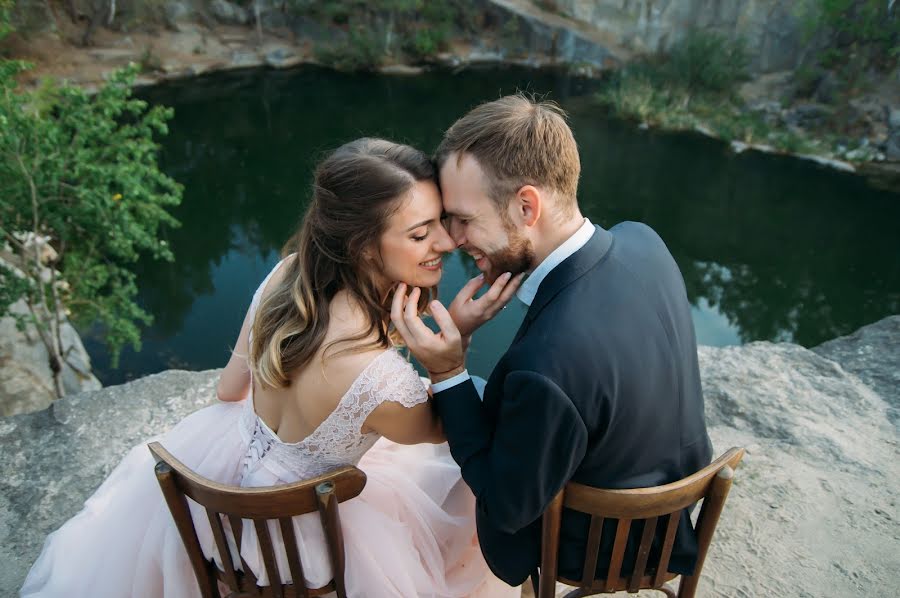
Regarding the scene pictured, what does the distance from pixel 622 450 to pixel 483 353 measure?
4.59 meters

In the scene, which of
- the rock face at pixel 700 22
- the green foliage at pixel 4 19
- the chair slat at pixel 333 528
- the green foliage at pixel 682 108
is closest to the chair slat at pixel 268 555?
the chair slat at pixel 333 528

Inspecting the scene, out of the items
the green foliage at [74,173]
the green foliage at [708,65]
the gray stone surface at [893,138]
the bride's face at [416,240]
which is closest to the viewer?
the bride's face at [416,240]

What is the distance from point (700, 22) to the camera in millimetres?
18266

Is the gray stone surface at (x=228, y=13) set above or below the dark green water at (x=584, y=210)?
above

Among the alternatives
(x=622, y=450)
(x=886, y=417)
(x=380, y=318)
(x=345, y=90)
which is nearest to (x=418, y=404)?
(x=380, y=318)

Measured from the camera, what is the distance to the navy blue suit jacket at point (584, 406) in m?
1.32

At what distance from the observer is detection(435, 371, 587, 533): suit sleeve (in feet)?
4.28

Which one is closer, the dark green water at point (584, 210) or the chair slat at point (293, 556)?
the chair slat at point (293, 556)

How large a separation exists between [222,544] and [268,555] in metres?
0.11

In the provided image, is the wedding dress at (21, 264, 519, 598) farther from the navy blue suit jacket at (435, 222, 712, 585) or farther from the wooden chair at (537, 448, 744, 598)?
the wooden chair at (537, 448, 744, 598)

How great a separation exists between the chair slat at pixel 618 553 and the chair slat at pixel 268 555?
74 centimetres

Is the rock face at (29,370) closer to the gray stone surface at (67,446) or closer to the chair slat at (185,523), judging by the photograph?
the gray stone surface at (67,446)

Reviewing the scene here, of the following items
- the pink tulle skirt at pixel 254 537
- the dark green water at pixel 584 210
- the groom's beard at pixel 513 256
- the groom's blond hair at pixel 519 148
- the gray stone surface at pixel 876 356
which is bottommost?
the dark green water at pixel 584 210

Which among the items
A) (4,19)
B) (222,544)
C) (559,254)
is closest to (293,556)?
(222,544)
